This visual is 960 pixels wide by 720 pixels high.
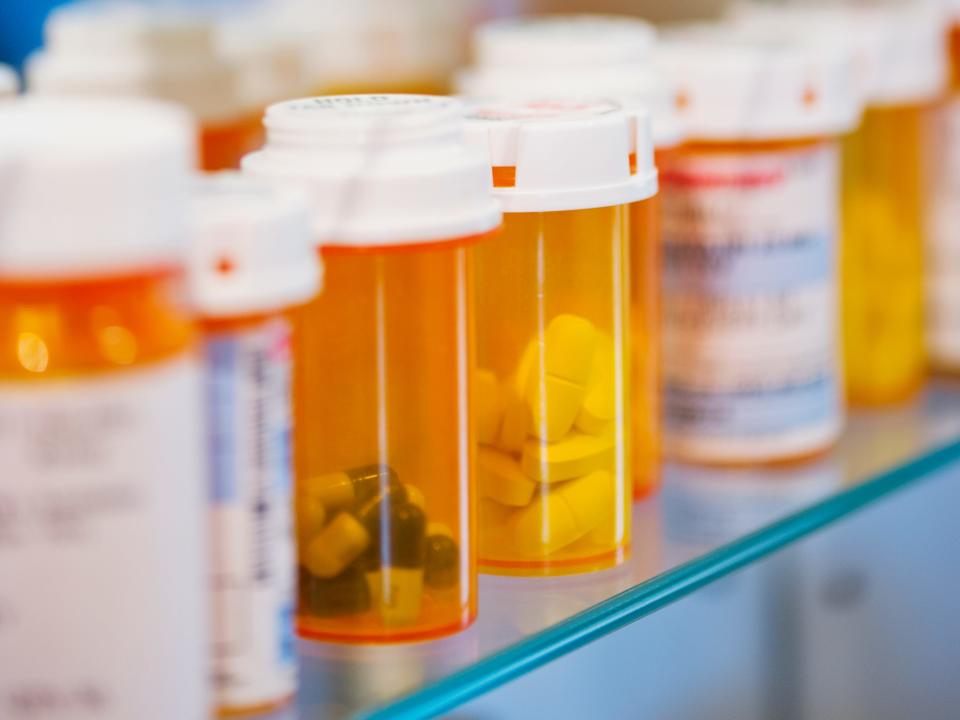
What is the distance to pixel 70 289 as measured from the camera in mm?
314

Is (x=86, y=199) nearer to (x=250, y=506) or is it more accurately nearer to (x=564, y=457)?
(x=250, y=506)


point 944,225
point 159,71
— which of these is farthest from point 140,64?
point 944,225

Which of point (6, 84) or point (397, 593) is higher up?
point (6, 84)

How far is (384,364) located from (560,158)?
0.09 m

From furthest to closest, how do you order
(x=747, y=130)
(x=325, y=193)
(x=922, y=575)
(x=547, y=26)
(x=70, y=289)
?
1. (x=922, y=575)
2. (x=547, y=26)
3. (x=747, y=130)
4. (x=325, y=193)
5. (x=70, y=289)

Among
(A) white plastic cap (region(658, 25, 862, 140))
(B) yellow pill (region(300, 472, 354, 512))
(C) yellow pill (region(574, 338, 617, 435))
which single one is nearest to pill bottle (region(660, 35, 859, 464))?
(A) white plastic cap (region(658, 25, 862, 140))

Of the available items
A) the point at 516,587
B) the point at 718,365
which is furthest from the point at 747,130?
the point at 516,587

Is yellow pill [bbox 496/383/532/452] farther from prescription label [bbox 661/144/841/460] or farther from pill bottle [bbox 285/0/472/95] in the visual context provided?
pill bottle [bbox 285/0/472/95]

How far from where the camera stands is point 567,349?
485 millimetres

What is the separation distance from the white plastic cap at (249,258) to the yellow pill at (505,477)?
118mm

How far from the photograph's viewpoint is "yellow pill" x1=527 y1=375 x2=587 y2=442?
48 centimetres

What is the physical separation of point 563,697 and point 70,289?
49cm

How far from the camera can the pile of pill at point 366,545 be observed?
43 centimetres

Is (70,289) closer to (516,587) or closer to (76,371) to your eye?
(76,371)
